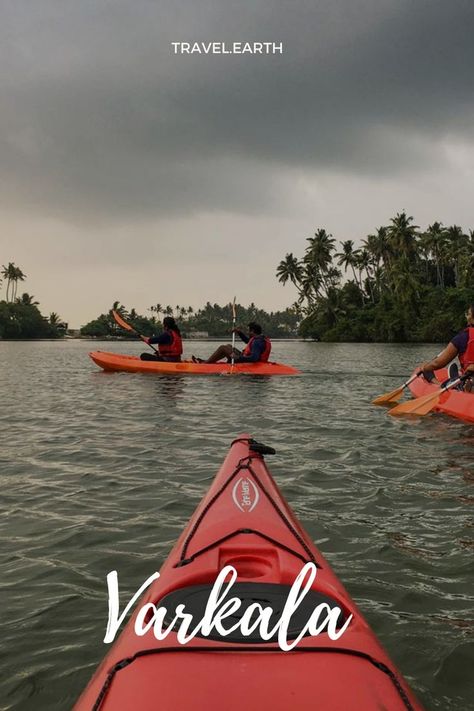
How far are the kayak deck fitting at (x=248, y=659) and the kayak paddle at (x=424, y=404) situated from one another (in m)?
7.07

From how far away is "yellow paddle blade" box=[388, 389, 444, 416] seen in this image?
9.02m

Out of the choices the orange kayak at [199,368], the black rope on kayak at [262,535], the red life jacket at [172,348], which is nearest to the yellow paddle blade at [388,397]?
the orange kayak at [199,368]

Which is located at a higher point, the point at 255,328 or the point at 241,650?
the point at 255,328

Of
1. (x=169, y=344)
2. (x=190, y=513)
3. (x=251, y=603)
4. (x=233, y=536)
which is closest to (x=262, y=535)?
(x=233, y=536)

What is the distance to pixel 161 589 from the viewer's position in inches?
87.3

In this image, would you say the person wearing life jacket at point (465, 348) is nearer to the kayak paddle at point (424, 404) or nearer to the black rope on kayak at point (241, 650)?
the kayak paddle at point (424, 404)

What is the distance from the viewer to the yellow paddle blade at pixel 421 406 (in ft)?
29.6

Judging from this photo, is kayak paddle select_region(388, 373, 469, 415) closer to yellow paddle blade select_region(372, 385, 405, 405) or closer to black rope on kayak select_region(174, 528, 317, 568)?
yellow paddle blade select_region(372, 385, 405, 405)

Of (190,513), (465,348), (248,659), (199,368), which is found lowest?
(190,513)

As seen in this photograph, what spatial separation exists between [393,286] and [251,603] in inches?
2490

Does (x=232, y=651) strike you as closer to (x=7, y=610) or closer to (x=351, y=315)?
(x=7, y=610)

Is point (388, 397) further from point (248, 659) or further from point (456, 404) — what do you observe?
point (248, 659)

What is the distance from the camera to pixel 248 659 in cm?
173

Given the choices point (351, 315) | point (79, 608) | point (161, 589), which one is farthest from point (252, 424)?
point (351, 315)
